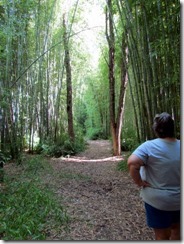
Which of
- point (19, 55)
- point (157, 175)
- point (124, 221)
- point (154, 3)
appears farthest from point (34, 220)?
point (19, 55)

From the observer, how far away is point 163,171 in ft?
3.81

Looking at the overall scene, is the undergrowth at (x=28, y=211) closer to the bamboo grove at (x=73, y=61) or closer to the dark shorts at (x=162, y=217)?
the dark shorts at (x=162, y=217)

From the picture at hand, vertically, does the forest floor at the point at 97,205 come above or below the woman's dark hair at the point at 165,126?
below

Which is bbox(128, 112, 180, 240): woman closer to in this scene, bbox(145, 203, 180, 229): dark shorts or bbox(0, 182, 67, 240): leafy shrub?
bbox(145, 203, 180, 229): dark shorts

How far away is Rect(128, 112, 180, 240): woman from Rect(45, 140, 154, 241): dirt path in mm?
238

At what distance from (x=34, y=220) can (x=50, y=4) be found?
4.00 metres

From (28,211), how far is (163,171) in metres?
1.13

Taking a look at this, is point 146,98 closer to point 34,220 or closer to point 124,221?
point 124,221

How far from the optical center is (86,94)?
12352 millimetres

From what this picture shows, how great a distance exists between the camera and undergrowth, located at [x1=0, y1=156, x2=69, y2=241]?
1.52 metres

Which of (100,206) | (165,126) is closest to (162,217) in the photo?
(165,126)

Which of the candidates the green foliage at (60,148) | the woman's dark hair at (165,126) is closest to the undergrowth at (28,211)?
the woman's dark hair at (165,126)

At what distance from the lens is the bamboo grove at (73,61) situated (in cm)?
192

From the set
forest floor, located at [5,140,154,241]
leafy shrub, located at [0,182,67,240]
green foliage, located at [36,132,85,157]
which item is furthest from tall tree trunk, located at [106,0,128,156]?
leafy shrub, located at [0,182,67,240]
